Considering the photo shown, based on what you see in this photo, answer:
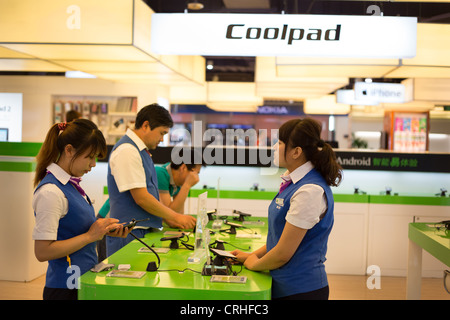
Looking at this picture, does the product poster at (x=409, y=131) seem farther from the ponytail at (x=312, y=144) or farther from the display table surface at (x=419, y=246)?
the ponytail at (x=312, y=144)

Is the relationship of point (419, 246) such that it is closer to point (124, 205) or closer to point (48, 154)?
point (124, 205)

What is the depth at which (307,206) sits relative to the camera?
2.07 m

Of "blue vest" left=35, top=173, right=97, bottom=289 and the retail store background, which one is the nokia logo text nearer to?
the retail store background

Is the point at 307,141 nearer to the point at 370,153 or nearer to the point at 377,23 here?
the point at 377,23

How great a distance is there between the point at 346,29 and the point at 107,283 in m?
3.40

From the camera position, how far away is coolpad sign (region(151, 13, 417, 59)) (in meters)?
4.40

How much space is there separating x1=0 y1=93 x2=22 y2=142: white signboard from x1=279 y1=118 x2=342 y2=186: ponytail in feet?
28.6

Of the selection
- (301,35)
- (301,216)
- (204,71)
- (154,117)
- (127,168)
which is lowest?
(301,216)

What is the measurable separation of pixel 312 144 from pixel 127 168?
4.32 feet

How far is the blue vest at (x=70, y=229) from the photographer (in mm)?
2143

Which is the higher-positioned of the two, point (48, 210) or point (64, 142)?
point (64, 142)

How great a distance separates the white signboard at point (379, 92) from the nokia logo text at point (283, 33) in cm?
460

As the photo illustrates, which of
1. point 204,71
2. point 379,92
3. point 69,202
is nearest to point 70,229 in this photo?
point 69,202
